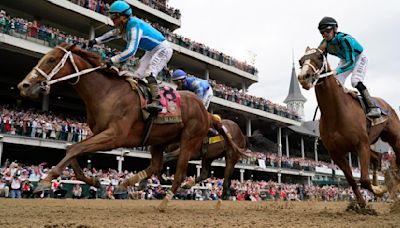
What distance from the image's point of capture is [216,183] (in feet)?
75.9

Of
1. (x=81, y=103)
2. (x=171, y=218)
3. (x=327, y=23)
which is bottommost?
(x=171, y=218)

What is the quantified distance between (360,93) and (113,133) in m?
4.69

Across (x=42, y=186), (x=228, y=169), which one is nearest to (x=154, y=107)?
(x=42, y=186)

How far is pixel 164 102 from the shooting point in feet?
22.2

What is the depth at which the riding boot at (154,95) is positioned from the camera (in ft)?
20.9

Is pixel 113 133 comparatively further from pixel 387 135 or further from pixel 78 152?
pixel 387 135

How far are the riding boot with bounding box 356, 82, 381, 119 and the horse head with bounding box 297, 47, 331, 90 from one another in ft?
3.23

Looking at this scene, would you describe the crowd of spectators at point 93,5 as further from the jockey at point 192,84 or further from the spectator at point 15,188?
the jockey at point 192,84

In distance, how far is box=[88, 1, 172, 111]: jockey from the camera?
6.37m

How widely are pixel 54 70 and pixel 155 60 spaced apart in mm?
2011

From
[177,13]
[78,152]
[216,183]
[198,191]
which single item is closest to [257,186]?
[216,183]

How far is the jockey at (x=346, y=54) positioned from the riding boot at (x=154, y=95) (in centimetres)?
320

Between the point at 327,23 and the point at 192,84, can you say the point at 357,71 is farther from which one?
the point at 192,84

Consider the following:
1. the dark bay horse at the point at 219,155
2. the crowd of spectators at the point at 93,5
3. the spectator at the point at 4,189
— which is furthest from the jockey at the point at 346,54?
the crowd of spectators at the point at 93,5
